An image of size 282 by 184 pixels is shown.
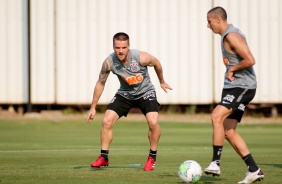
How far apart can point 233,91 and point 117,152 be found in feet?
20.9

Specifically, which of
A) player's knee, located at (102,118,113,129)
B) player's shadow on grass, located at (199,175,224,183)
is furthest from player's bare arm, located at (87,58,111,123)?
player's shadow on grass, located at (199,175,224,183)

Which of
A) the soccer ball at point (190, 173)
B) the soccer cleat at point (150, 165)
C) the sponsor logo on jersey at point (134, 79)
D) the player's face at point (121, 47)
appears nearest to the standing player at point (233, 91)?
the soccer ball at point (190, 173)

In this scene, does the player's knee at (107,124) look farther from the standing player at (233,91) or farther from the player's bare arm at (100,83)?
the standing player at (233,91)

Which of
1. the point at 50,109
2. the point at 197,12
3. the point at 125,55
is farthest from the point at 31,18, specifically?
the point at 125,55

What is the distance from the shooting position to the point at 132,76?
13250 mm

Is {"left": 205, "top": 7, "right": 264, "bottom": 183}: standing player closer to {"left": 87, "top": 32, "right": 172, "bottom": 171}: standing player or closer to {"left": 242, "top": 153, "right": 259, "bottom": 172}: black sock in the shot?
{"left": 242, "top": 153, "right": 259, "bottom": 172}: black sock

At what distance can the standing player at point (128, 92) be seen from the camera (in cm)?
1309

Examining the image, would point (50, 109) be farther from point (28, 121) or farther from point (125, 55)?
point (125, 55)

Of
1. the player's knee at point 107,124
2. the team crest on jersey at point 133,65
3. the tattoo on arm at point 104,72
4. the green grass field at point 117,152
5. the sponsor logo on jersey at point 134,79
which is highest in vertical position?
the team crest on jersey at point 133,65

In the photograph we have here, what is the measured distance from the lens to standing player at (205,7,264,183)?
10922 millimetres

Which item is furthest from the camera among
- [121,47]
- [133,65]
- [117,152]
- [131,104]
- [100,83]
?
[117,152]

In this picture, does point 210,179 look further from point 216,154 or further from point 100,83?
point 100,83

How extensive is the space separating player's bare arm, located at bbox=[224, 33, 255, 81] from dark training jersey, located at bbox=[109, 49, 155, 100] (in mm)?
2523

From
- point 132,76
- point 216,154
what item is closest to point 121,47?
point 132,76
